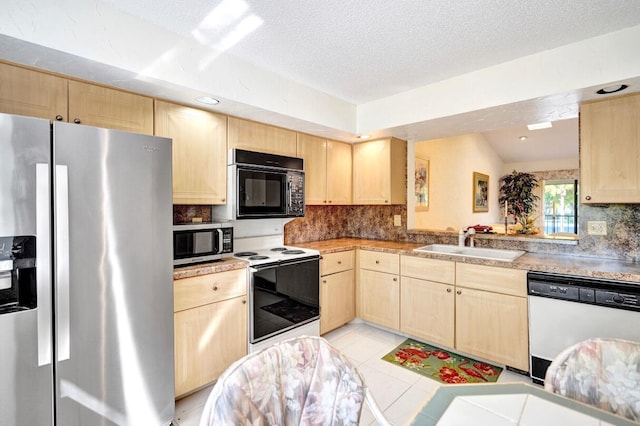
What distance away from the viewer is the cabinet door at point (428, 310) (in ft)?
8.91

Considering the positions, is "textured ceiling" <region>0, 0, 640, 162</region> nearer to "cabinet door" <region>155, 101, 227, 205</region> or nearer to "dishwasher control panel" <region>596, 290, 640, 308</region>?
"cabinet door" <region>155, 101, 227, 205</region>

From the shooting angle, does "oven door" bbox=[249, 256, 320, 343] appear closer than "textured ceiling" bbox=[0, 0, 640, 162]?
No

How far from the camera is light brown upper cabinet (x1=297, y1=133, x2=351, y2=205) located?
3.23 m

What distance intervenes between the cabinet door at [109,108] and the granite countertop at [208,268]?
98 centimetres

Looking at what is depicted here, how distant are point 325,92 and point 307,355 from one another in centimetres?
249

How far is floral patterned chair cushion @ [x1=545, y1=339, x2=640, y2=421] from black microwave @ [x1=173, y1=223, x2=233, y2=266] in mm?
2067

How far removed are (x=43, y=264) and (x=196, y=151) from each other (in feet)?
4.03

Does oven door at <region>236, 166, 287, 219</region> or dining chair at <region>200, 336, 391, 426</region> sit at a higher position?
oven door at <region>236, 166, 287, 219</region>

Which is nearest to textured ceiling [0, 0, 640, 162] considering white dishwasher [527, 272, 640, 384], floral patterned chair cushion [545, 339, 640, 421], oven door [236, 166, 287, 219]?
oven door [236, 166, 287, 219]

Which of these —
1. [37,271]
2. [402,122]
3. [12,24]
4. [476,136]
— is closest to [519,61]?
[402,122]

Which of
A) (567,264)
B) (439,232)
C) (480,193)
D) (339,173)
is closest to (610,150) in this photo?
(567,264)

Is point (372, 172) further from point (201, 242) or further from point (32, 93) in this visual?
point (32, 93)

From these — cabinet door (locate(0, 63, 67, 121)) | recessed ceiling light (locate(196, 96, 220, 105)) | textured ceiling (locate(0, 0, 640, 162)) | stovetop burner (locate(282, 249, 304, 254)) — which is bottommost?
stovetop burner (locate(282, 249, 304, 254))

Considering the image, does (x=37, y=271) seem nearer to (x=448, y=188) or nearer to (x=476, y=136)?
(x=448, y=188)
